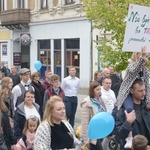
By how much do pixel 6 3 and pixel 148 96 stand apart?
3088cm

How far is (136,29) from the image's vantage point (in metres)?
5.60

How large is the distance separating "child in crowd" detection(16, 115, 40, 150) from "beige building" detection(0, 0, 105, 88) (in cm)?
1766

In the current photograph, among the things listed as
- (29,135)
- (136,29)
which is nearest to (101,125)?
(136,29)

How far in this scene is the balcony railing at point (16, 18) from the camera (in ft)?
102

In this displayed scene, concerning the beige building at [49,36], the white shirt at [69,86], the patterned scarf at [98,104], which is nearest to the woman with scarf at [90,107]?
the patterned scarf at [98,104]

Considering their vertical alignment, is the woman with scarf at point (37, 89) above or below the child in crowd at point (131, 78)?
below

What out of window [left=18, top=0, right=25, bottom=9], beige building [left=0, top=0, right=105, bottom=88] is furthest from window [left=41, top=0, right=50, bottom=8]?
window [left=18, top=0, right=25, bottom=9]

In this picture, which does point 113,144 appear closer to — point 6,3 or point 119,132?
point 119,132

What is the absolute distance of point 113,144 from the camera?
816 centimetres

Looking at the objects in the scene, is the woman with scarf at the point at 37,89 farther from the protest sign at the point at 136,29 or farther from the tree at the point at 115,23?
the protest sign at the point at 136,29

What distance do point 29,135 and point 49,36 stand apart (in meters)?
22.8

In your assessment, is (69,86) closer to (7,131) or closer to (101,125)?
(7,131)

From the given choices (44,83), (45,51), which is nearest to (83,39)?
(45,51)

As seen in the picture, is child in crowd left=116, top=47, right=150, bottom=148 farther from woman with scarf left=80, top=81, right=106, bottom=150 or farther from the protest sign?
woman with scarf left=80, top=81, right=106, bottom=150
